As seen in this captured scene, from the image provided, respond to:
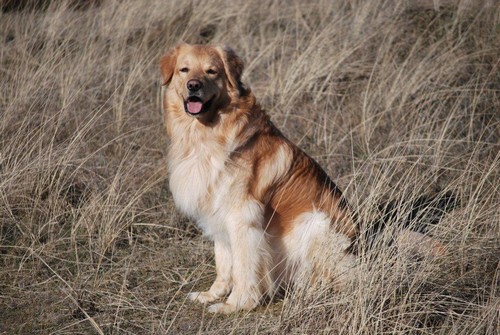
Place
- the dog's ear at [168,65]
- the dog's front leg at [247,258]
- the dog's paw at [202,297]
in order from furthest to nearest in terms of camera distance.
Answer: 1. the dog's ear at [168,65]
2. the dog's paw at [202,297]
3. the dog's front leg at [247,258]

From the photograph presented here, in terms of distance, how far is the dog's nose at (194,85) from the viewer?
3.68 meters

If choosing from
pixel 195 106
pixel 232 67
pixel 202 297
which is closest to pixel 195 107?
pixel 195 106

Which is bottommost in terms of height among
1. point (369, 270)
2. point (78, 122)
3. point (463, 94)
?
point (78, 122)

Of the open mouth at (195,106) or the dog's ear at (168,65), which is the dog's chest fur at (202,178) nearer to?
the open mouth at (195,106)

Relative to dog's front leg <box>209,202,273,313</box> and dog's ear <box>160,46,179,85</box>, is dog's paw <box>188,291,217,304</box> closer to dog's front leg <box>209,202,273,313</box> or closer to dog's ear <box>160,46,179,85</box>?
dog's front leg <box>209,202,273,313</box>

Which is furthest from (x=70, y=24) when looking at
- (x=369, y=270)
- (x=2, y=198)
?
(x=369, y=270)

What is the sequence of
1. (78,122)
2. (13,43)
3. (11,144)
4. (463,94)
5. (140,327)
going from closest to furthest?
1. (140,327)
2. (11,144)
3. (78,122)
4. (463,94)
5. (13,43)

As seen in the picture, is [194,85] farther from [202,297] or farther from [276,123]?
[276,123]

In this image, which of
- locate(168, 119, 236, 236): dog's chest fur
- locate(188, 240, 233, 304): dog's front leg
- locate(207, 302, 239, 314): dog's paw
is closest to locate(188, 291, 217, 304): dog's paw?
locate(188, 240, 233, 304): dog's front leg

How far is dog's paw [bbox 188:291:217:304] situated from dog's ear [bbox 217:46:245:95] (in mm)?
1291

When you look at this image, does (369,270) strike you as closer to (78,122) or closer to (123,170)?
(123,170)

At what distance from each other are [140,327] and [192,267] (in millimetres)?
918

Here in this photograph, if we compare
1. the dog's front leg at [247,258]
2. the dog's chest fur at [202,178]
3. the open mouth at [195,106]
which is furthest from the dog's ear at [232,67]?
the dog's front leg at [247,258]

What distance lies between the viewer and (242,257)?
3688mm
